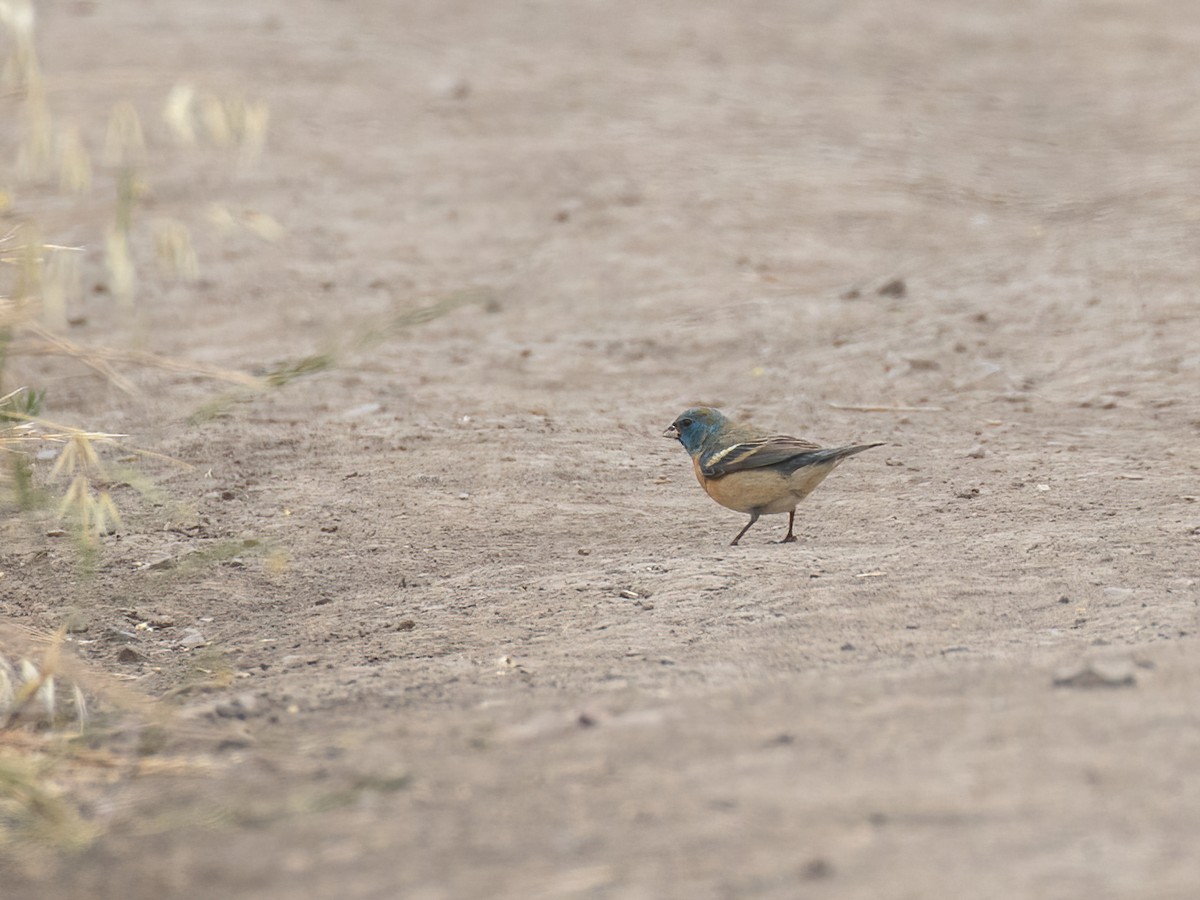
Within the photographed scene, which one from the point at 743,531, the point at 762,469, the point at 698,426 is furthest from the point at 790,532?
the point at 698,426

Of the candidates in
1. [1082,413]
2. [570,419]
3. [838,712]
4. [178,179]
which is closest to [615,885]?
[838,712]

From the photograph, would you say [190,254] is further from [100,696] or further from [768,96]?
[768,96]

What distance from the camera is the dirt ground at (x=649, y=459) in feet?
9.44

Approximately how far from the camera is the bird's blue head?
5.43 meters

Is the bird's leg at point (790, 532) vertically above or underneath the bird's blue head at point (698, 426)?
underneath

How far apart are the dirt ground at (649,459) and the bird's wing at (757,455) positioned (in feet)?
0.96

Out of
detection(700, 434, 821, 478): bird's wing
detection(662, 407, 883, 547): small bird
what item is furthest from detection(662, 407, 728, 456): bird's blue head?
detection(700, 434, 821, 478): bird's wing

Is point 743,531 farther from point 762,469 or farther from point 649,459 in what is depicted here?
point 649,459

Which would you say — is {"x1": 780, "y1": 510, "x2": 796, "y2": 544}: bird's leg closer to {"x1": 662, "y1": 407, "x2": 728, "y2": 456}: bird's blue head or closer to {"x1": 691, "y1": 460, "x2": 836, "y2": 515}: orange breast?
{"x1": 691, "y1": 460, "x2": 836, "y2": 515}: orange breast

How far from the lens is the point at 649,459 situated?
603cm

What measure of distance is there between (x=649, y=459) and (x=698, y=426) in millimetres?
595

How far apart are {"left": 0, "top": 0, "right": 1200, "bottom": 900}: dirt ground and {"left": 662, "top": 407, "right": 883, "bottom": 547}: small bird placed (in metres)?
0.17

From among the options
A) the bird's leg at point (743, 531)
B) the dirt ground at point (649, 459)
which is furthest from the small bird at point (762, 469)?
the dirt ground at point (649, 459)

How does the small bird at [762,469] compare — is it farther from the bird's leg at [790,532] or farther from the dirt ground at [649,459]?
the dirt ground at [649,459]
